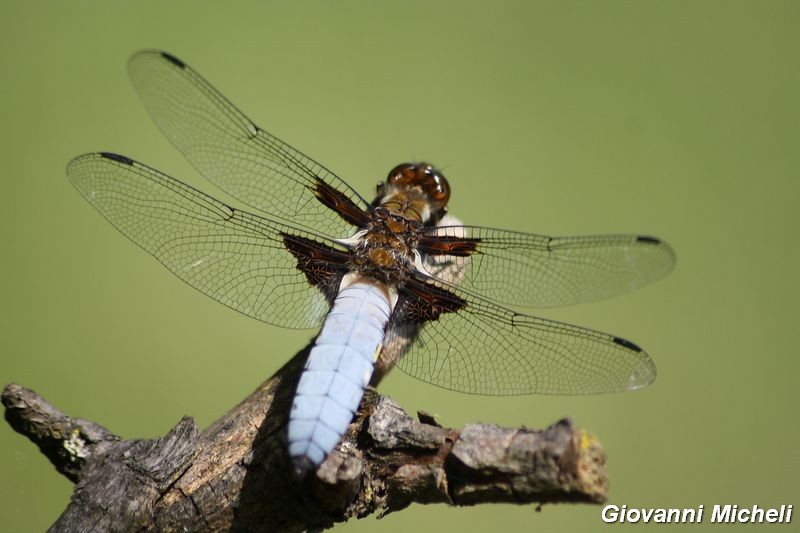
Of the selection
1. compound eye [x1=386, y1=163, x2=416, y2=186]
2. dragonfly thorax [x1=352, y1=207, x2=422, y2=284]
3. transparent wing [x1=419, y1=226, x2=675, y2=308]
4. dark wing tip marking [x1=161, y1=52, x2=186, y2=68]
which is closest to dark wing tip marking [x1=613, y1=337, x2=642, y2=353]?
transparent wing [x1=419, y1=226, x2=675, y2=308]

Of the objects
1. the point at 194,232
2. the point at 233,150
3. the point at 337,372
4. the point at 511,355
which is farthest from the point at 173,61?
the point at 511,355

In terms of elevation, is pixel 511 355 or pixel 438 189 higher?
pixel 438 189

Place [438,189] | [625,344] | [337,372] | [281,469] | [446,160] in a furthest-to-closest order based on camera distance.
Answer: [446,160]
[438,189]
[625,344]
[337,372]
[281,469]

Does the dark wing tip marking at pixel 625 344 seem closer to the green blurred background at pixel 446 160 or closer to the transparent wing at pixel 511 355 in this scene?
the transparent wing at pixel 511 355

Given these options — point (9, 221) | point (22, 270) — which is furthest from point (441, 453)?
point (9, 221)

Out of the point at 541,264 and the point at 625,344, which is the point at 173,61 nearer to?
the point at 541,264

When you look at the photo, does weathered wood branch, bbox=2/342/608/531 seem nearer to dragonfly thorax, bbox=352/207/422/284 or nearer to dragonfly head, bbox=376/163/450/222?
dragonfly thorax, bbox=352/207/422/284

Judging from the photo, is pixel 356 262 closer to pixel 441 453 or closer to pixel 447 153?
pixel 441 453
